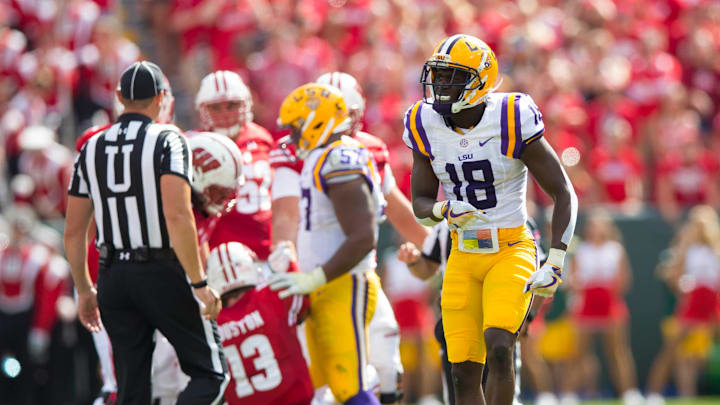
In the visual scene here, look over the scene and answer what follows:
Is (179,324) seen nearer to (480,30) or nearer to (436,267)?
(436,267)

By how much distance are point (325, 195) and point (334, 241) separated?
24 centimetres

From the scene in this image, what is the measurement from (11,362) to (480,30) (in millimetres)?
6271

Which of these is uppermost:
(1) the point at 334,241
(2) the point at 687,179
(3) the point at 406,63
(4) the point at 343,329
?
(3) the point at 406,63

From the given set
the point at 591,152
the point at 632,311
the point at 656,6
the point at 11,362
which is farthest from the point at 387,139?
the point at 656,6

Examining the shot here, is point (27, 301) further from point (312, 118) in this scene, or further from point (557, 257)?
point (557, 257)

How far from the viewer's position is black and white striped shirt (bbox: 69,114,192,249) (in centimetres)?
551

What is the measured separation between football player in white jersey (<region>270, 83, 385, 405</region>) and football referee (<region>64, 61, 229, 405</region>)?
458 mm

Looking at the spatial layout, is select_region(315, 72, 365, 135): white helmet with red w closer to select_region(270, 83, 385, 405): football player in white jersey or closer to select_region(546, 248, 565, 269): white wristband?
select_region(270, 83, 385, 405): football player in white jersey

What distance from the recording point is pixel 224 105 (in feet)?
22.6

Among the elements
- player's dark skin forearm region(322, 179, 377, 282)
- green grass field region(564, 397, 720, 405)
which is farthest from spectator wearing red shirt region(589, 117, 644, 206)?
player's dark skin forearm region(322, 179, 377, 282)

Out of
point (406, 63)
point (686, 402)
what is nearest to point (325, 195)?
point (686, 402)

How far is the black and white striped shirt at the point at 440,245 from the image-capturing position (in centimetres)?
600

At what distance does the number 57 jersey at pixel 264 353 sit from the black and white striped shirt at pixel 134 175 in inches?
27.5

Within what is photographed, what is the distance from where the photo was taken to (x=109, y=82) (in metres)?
12.2
